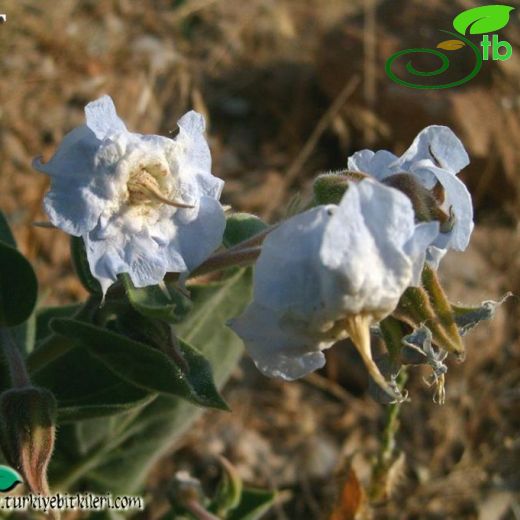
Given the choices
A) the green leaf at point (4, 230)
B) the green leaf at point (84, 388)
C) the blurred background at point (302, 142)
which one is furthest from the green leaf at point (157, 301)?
the blurred background at point (302, 142)

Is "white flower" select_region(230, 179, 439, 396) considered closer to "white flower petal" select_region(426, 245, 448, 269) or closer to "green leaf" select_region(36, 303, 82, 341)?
"white flower petal" select_region(426, 245, 448, 269)

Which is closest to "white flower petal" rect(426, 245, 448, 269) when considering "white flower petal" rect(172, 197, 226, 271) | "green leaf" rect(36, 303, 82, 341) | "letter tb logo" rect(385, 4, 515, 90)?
"white flower petal" rect(172, 197, 226, 271)

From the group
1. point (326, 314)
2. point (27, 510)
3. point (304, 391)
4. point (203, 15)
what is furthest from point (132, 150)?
point (203, 15)

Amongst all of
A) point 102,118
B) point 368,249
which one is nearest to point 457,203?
point 368,249

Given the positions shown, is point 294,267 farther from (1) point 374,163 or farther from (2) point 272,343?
(1) point 374,163

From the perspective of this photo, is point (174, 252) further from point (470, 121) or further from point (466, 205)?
point (470, 121)
